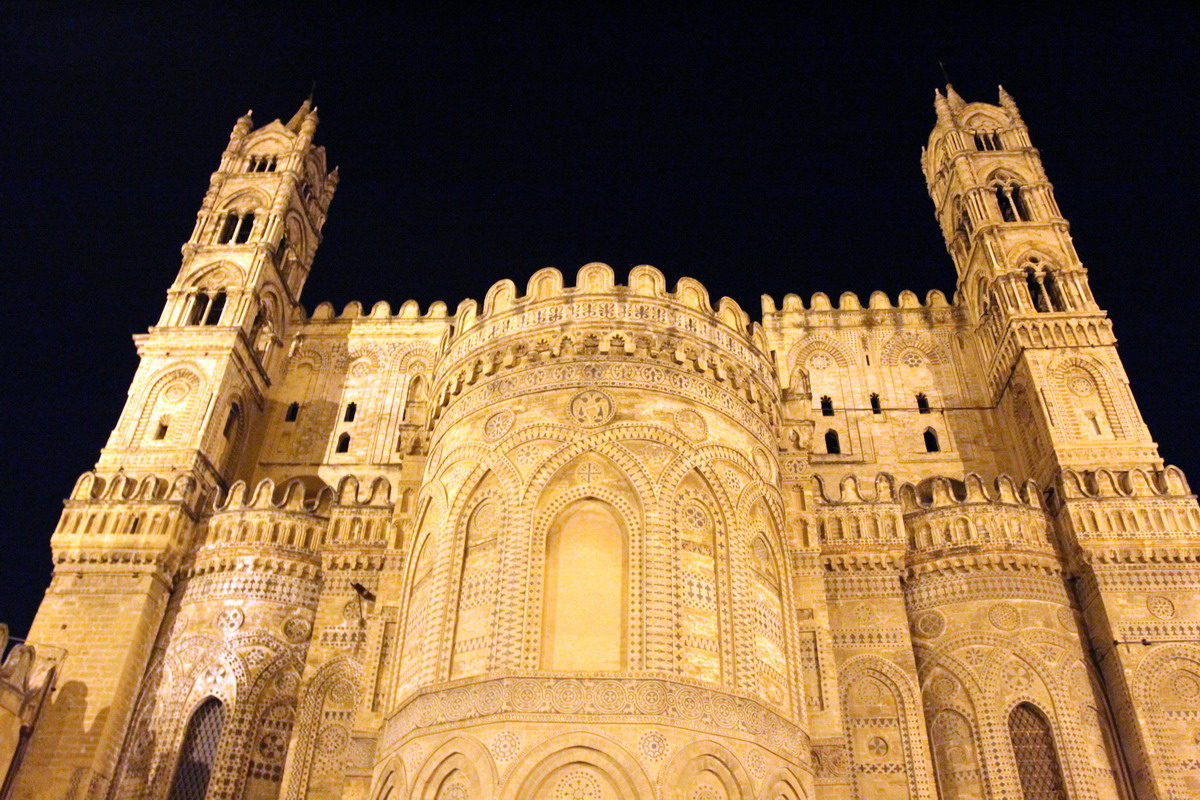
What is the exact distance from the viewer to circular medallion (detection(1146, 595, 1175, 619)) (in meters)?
18.2

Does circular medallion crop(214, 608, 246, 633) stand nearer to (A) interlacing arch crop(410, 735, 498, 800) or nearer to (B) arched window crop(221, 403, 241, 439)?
(B) arched window crop(221, 403, 241, 439)

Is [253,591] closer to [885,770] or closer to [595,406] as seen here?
[595,406]

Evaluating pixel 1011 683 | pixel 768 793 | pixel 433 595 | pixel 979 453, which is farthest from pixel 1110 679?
pixel 433 595

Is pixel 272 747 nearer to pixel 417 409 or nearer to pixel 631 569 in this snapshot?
pixel 417 409

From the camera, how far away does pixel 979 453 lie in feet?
80.4

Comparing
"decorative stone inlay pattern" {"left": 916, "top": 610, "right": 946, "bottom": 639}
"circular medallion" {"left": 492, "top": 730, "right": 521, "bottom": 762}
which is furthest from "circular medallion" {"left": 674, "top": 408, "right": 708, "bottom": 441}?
"decorative stone inlay pattern" {"left": 916, "top": 610, "right": 946, "bottom": 639}

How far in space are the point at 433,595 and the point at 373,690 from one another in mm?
2392

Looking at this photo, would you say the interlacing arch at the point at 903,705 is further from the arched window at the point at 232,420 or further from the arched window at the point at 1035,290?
the arched window at the point at 232,420

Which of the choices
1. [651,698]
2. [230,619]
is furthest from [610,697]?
[230,619]

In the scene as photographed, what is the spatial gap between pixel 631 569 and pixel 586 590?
2.44ft

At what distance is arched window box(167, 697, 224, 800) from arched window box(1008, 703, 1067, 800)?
15.2 m

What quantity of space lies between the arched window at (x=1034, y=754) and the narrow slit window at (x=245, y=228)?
2327cm

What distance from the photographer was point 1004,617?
18641mm

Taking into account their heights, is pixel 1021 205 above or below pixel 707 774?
above
